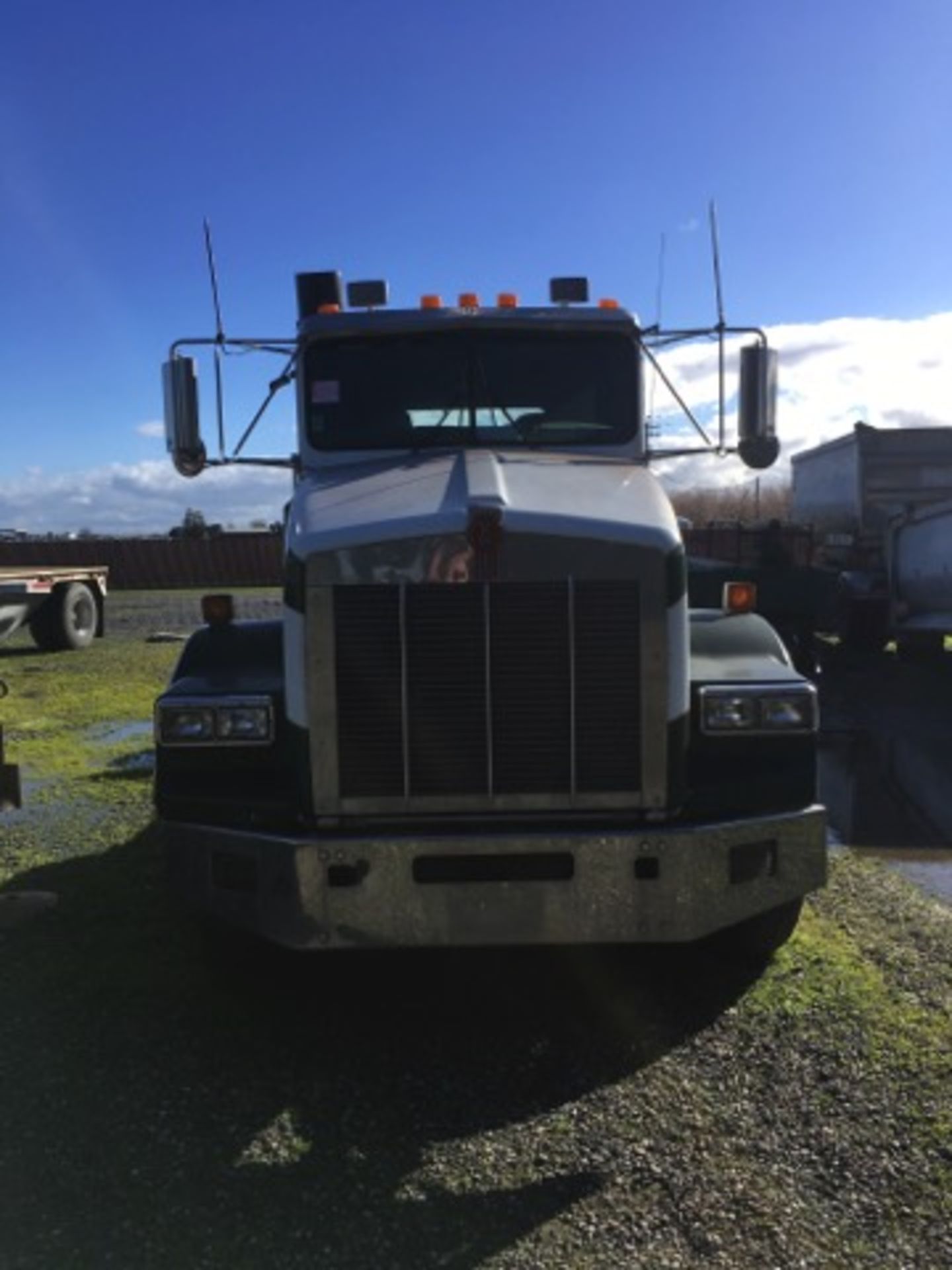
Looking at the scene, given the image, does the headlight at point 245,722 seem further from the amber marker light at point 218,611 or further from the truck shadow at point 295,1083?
the truck shadow at point 295,1083

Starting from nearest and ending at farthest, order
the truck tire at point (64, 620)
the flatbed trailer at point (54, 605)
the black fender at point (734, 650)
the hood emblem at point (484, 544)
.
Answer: the hood emblem at point (484, 544), the black fender at point (734, 650), the flatbed trailer at point (54, 605), the truck tire at point (64, 620)

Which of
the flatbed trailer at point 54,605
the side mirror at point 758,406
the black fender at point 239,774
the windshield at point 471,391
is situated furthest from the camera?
the flatbed trailer at point 54,605

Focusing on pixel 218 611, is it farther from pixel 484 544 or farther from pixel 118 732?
pixel 118 732

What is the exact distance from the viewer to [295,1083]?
359 cm

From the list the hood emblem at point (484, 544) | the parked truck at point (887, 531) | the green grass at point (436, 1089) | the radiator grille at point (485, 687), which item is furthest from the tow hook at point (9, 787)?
the parked truck at point (887, 531)

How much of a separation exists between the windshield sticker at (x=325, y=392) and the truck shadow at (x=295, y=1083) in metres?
2.41

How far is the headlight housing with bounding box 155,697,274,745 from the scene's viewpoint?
12.7 ft

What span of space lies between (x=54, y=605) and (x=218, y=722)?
13.5 metres

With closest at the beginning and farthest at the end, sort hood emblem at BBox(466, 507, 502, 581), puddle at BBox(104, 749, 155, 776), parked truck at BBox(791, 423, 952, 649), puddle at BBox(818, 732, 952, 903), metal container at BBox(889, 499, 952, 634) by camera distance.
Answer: hood emblem at BBox(466, 507, 502, 581), puddle at BBox(818, 732, 952, 903), puddle at BBox(104, 749, 155, 776), metal container at BBox(889, 499, 952, 634), parked truck at BBox(791, 423, 952, 649)

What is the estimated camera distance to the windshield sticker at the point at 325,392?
17.0 feet

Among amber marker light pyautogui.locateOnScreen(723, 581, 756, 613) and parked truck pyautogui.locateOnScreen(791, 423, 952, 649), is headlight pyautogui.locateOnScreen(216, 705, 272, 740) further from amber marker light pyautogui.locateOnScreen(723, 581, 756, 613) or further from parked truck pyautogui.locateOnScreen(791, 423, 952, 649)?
parked truck pyautogui.locateOnScreen(791, 423, 952, 649)

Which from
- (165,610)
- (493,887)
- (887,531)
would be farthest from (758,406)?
(165,610)

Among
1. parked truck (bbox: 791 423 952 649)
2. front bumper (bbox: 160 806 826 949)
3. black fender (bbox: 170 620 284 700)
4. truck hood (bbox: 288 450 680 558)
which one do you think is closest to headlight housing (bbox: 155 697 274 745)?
black fender (bbox: 170 620 284 700)

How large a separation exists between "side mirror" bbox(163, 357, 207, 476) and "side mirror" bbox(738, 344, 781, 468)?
2637mm
